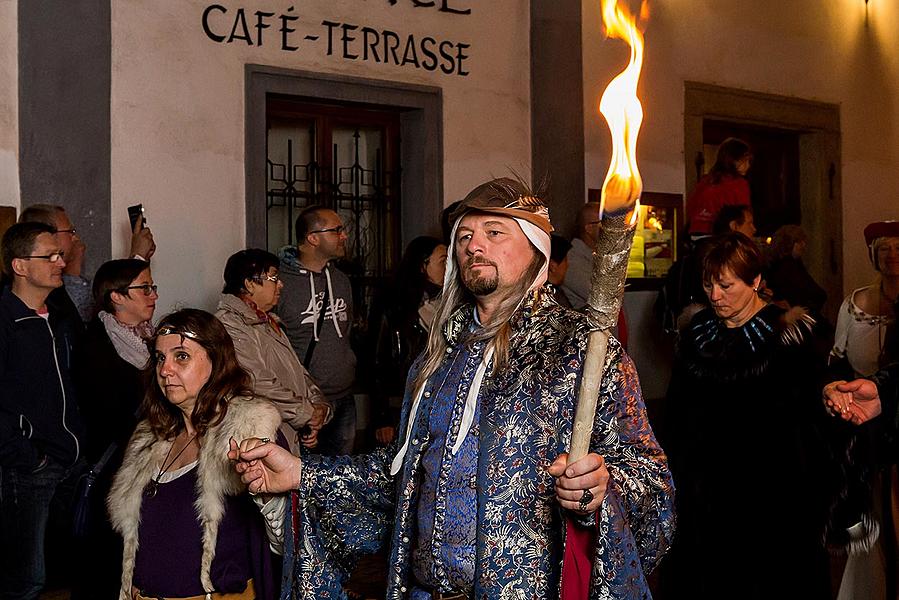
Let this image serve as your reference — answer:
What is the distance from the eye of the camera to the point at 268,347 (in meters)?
5.71

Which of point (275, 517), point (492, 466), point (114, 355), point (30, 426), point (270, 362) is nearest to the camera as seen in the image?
point (492, 466)

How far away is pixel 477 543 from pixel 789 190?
9717mm

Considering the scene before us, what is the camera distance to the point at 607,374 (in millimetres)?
2824

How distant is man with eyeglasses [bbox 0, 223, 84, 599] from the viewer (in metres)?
5.06

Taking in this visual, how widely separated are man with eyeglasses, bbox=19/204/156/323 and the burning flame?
12.5 ft

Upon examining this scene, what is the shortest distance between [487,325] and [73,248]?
3.84 meters

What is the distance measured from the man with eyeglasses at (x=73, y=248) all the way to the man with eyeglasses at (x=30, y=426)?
0.37 metres

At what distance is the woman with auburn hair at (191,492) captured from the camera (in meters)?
3.54

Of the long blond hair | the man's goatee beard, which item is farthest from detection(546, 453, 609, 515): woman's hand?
the man's goatee beard

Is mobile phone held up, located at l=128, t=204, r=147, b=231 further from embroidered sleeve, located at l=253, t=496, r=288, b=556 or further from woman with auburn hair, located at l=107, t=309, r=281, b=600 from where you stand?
embroidered sleeve, located at l=253, t=496, r=288, b=556

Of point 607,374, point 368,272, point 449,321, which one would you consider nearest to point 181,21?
point 368,272

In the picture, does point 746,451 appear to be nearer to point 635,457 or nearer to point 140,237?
point 635,457

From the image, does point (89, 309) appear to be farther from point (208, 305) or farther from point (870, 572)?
point (870, 572)

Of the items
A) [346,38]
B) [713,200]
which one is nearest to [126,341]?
[346,38]
